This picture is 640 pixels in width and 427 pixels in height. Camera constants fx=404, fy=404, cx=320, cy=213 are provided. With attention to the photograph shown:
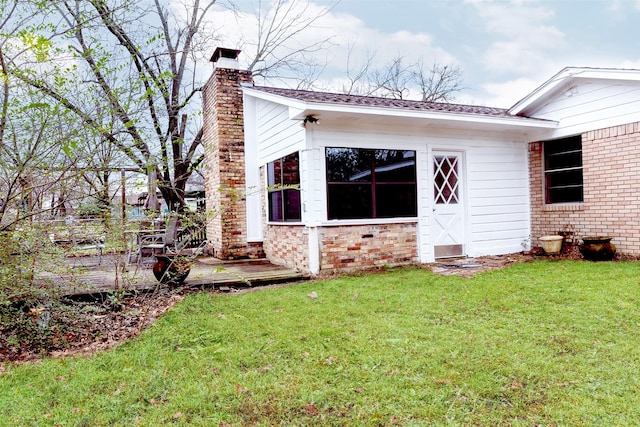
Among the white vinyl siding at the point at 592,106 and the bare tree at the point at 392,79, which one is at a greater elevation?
the bare tree at the point at 392,79

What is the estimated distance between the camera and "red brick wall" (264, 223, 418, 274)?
6.93 metres

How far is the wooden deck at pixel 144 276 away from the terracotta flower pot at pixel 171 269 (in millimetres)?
142

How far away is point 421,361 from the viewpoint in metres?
3.20

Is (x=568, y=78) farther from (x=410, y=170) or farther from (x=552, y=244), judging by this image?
(x=410, y=170)

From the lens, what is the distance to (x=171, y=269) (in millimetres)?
5906

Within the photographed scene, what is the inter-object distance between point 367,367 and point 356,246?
402 centimetres

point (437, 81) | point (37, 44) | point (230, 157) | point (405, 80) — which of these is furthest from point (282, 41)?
point (37, 44)

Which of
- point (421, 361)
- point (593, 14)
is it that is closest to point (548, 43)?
point (593, 14)

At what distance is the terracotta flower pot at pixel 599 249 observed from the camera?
23.3ft

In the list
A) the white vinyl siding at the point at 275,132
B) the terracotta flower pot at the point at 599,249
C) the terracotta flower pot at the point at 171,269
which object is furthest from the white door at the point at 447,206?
the terracotta flower pot at the point at 171,269

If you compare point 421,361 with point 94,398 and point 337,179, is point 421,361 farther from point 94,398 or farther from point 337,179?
point 337,179

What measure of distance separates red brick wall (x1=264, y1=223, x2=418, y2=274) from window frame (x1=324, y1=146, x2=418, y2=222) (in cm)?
19

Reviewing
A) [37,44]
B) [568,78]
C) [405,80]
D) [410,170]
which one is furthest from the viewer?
[405,80]

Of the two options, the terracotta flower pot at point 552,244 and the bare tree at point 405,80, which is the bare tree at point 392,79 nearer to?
the bare tree at point 405,80
